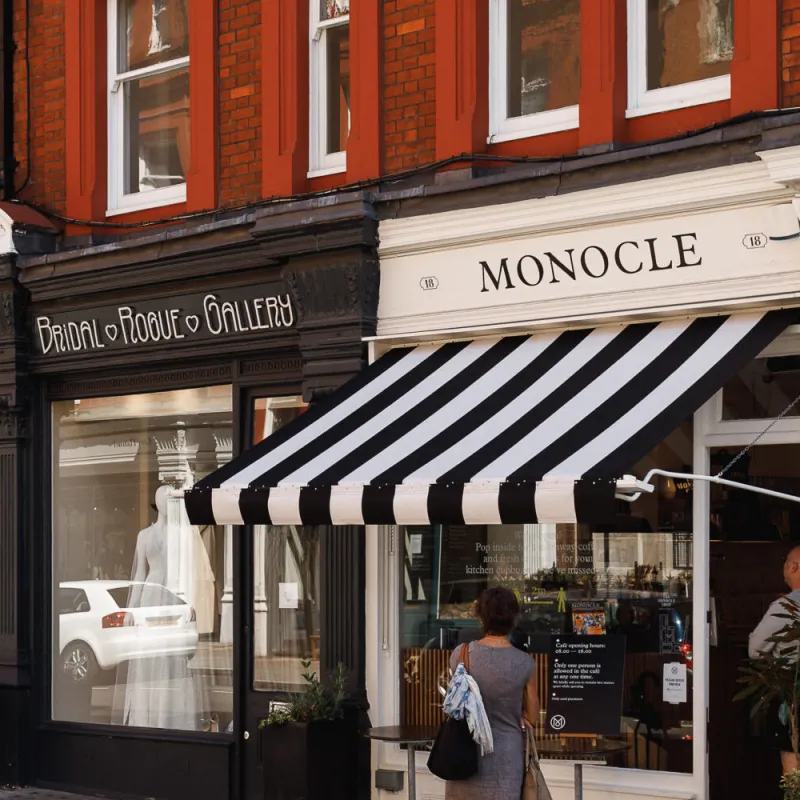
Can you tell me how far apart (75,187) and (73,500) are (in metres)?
2.56

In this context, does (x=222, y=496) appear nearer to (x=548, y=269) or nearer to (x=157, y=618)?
(x=548, y=269)

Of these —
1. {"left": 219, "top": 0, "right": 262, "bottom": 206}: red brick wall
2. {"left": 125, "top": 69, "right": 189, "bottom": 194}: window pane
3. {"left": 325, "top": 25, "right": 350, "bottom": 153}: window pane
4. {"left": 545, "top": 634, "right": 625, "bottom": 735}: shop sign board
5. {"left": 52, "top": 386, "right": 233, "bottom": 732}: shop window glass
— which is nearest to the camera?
{"left": 545, "top": 634, "right": 625, "bottom": 735}: shop sign board

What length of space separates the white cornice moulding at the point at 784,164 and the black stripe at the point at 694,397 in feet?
2.50

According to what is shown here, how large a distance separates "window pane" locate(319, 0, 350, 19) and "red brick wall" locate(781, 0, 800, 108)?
3579mm

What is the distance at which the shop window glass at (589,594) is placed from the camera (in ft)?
31.1

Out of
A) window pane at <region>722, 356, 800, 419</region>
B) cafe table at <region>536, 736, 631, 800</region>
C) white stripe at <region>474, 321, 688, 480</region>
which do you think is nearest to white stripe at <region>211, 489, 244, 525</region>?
white stripe at <region>474, 321, 688, 480</region>

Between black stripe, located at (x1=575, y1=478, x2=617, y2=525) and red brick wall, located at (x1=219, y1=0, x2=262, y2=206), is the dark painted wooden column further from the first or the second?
black stripe, located at (x1=575, y1=478, x2=617, y2=525)

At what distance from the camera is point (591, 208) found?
371 inches

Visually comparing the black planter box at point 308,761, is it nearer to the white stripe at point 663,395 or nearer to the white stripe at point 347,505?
the white stripe at point 347,505

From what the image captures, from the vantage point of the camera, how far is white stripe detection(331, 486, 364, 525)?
28.0 ft

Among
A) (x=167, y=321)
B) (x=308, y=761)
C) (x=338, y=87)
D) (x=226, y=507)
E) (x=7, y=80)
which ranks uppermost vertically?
(x=7, y=80)

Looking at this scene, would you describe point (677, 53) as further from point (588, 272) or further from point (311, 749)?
point (311, 749)

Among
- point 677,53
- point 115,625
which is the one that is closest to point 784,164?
point 677,53

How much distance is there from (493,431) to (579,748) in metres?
1.90
